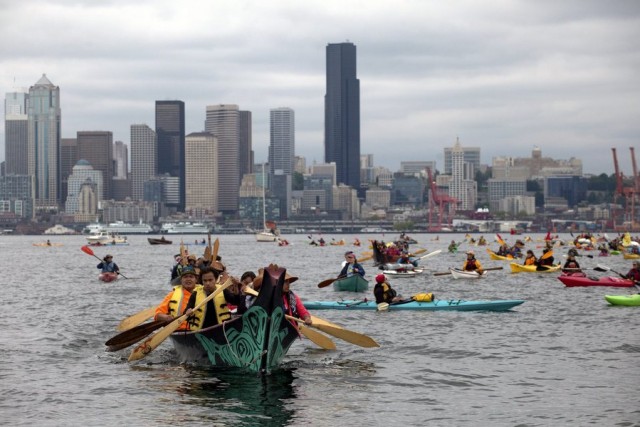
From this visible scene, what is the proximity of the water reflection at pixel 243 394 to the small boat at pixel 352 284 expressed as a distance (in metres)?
22.9

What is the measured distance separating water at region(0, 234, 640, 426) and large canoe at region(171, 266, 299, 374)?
321mm

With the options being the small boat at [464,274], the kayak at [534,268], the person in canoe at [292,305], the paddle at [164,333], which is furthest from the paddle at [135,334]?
the kayak at [534,268]

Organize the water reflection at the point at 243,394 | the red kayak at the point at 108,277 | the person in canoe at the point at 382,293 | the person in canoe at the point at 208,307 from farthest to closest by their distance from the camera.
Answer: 1. the red kayak at the point at 108,277
2. the person in canoe at the point at 382,293
3. the person in canoe at the point at 208,307
4. the water reflection at the point at 243,394

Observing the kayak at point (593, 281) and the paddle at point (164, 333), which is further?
the kayak at point (593, 281)

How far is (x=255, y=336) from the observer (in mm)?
22938

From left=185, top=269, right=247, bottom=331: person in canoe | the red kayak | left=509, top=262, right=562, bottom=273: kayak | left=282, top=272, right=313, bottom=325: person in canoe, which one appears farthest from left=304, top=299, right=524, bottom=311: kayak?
the red kayak

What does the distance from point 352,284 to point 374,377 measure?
921 inches

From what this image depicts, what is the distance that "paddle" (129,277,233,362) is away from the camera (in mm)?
23031

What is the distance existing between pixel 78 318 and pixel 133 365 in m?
12.8

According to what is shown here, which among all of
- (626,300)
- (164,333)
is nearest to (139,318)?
(164,333)

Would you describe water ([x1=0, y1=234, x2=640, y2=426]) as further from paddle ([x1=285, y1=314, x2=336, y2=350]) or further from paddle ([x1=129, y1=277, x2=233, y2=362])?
paddle ([x1=285, y1=314, x2=336, y2=350])

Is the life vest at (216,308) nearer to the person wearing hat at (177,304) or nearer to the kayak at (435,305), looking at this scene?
the person wearing hat at (177,304)

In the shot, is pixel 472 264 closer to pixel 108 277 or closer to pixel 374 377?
pixel 108 277

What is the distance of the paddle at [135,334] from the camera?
81.7 ft
